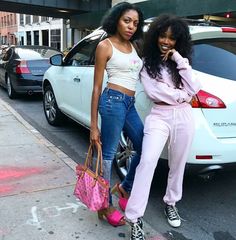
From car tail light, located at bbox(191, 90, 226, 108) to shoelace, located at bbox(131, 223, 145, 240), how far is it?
1082 mm

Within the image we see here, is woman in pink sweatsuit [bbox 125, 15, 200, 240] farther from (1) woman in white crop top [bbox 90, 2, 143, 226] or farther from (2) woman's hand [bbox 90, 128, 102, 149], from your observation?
(2) woman's hand [bbox 90, 128, 102, 149]

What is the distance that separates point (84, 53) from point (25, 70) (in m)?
4.33

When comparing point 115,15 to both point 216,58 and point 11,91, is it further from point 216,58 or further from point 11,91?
point 11,91

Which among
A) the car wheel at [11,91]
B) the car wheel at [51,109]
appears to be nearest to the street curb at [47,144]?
the car wheel at [51,109]

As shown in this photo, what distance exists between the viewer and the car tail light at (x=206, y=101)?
319 cm

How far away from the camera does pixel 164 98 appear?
116 inches

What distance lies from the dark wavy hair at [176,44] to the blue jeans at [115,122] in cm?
31

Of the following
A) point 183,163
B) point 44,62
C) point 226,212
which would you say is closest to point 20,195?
point 183,163

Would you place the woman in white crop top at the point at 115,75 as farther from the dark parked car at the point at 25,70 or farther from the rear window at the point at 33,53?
the rear window at the point at 33,53

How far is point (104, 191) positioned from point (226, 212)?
4.48ft

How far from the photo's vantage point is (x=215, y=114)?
10.6ft

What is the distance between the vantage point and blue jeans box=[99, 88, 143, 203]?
9.70ft

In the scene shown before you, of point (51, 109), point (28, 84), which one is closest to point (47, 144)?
point (51, 109)

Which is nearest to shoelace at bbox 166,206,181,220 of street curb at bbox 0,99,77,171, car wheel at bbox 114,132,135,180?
car wheel at bbox 114,132,135,180
